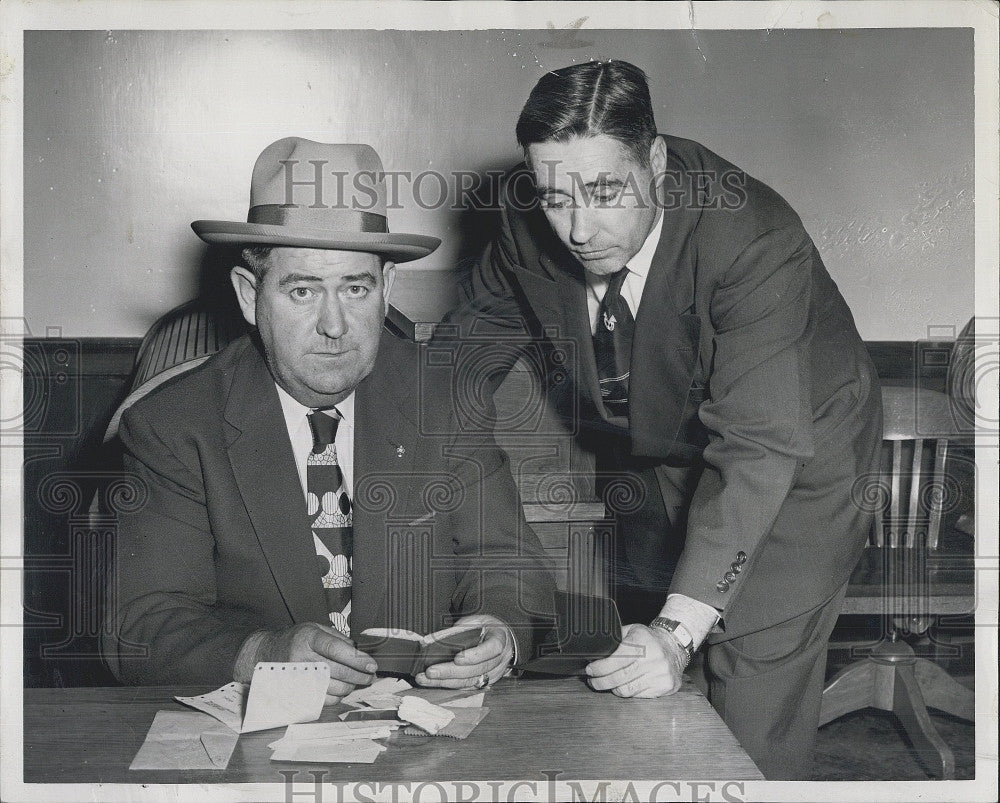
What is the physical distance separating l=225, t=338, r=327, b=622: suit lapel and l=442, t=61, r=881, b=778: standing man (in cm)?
50

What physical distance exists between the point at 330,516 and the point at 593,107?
1.12m

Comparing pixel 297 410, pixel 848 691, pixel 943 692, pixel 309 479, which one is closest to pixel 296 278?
pixel 297 410

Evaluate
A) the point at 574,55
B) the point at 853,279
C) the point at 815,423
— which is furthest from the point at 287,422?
the point at 853,279

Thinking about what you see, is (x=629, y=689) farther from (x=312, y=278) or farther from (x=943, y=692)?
(x=312, y=278)

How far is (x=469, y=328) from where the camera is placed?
2.28 meters

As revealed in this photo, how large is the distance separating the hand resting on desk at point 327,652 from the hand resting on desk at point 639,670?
0.47m

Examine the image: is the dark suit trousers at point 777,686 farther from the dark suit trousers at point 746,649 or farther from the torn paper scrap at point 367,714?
the torn paper scrap at point 367,714

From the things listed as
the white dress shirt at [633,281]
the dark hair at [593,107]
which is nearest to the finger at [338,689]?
the white dress shirt at [633,281]

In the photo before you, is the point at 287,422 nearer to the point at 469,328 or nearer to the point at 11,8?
the point at 469,328

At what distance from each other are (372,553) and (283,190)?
862 millimetres

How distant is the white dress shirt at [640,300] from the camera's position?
2115 mm

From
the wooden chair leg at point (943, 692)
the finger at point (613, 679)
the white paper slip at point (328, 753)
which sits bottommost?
the wooden chair leg at point (943, 692)

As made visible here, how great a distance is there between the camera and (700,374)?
2197 mm

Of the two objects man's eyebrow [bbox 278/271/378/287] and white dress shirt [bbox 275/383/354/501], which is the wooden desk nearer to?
white dress shirt [bbox 275/383/354/501]
